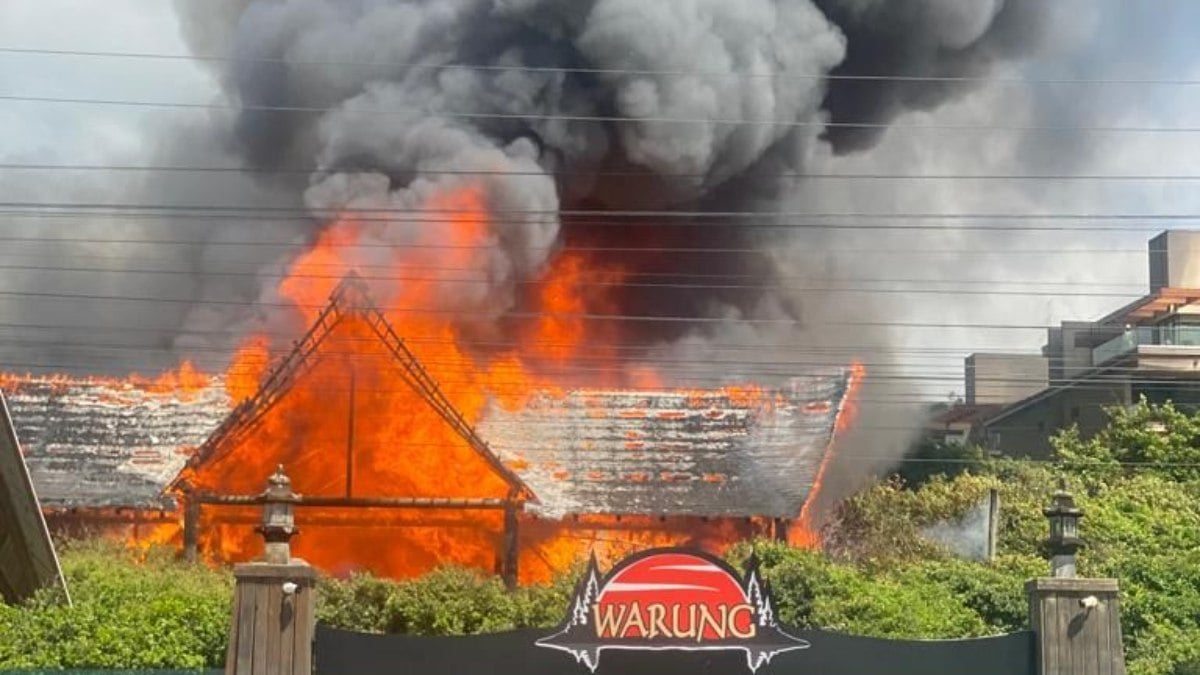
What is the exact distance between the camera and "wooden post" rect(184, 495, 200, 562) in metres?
32.6

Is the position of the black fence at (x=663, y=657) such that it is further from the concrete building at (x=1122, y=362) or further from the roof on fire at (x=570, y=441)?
the concrete building at (x=1122, y=362)

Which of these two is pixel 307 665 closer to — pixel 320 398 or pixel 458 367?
pixel 320 398

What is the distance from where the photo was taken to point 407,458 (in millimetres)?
35625

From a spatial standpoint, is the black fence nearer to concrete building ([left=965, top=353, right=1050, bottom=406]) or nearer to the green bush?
the green bush

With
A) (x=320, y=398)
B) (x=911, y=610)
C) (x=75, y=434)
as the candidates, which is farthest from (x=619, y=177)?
(x=911, y=610)

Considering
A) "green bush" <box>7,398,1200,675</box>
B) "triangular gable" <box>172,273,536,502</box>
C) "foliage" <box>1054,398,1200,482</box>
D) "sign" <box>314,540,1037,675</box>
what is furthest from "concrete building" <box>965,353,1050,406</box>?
"sign" <box>314,540,1037,675</box>

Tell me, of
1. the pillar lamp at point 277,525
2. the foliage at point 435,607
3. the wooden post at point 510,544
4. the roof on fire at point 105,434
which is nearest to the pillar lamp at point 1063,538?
the pillar lamp at point 277,525

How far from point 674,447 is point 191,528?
1114 cm

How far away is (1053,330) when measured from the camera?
59.8 m

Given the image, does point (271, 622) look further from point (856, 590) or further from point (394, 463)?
point (394, 463)

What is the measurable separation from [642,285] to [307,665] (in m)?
34.8

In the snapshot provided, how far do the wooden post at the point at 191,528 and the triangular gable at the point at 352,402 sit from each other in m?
0.54

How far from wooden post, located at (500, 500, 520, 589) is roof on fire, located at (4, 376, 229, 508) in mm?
7452

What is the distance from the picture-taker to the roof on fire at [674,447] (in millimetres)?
34406
